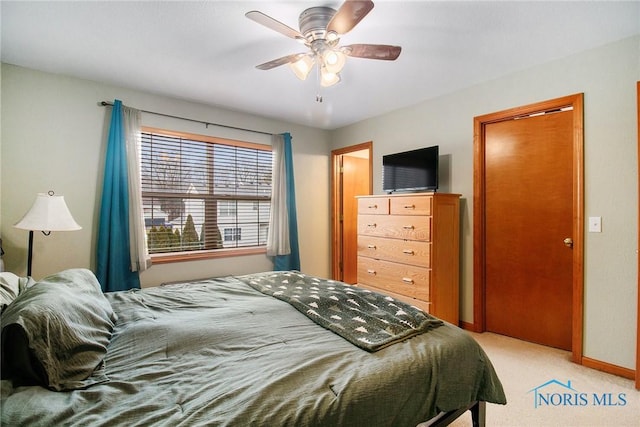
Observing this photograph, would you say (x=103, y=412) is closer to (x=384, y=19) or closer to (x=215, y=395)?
(x=215, y=395)

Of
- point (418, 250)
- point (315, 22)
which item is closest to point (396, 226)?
point (418, 250)

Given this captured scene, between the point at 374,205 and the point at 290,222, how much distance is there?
1267 mm

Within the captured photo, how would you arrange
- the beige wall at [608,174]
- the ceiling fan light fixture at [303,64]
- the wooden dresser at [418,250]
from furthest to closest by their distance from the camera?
the wooden dresser at [418,250], the beige wall at [608,174], the ceiling fan light fixture at [303,64]

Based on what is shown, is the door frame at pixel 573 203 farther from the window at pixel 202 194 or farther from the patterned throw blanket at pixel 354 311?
the window at pixel 202 194

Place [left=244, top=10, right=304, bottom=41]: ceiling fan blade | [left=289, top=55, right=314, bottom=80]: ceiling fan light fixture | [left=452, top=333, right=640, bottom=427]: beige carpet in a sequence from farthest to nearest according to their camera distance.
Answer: [left=289, top=55, right=314, bottom=80]: ceiling fan light fixture, [left=452, top=333, right=640, bottom=427]: beige carpet, [left=244, top=10, right=304, bottom=41]: ceiling fan blade

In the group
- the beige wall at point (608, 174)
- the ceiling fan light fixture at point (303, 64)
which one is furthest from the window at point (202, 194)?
the beige wall at point (608, 174)

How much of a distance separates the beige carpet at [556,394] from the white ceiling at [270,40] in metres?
2.46

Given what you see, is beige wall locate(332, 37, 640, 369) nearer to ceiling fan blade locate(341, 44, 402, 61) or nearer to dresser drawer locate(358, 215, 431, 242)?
dresser drawer locate(358, 215, 431, 242)

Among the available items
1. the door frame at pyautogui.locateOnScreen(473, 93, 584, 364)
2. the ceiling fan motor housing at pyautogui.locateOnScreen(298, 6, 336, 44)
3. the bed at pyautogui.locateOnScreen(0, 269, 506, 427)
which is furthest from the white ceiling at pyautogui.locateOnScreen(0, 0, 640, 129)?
the bed at pyautogui.locateOnScreen(0, 269, 506, 427)

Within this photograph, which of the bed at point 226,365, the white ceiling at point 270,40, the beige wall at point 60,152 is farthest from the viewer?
the beige wall at point 60,152

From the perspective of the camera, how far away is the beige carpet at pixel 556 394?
1765 mm

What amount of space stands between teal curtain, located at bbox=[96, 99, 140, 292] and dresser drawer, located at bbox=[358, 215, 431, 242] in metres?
2.49

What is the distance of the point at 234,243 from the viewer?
3857 mm

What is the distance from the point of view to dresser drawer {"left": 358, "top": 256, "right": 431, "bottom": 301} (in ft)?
9.53
